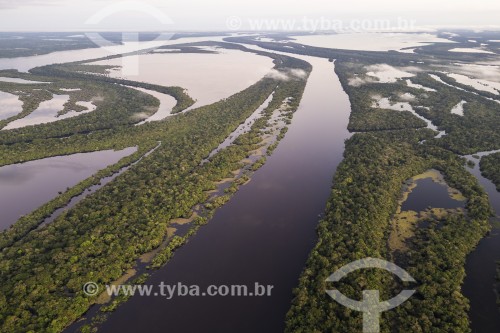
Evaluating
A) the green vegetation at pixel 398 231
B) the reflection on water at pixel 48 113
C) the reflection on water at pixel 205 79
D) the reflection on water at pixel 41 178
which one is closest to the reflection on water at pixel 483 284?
the green vegetation at pixel 398 231

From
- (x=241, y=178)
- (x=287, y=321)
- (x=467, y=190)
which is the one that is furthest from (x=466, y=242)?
(x=241, y=178)

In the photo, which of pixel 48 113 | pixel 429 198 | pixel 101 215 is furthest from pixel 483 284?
pixel 48 113

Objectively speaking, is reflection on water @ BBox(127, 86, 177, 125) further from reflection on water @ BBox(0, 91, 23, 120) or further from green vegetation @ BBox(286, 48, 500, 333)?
green vegetation @ BBox(286, 48, 500, 333)

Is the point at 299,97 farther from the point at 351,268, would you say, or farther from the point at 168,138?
the point at 351,268

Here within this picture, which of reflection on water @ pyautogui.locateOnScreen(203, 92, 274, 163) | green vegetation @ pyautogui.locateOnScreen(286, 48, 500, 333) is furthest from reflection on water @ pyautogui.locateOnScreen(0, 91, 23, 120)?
green vegetation @ pyautogui.locateOnScreen(286, 48, 500, 333)

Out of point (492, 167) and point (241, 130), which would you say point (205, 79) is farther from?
point (492, 167)

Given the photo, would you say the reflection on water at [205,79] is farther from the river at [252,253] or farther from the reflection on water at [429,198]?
the reflection on water at [429,198]
